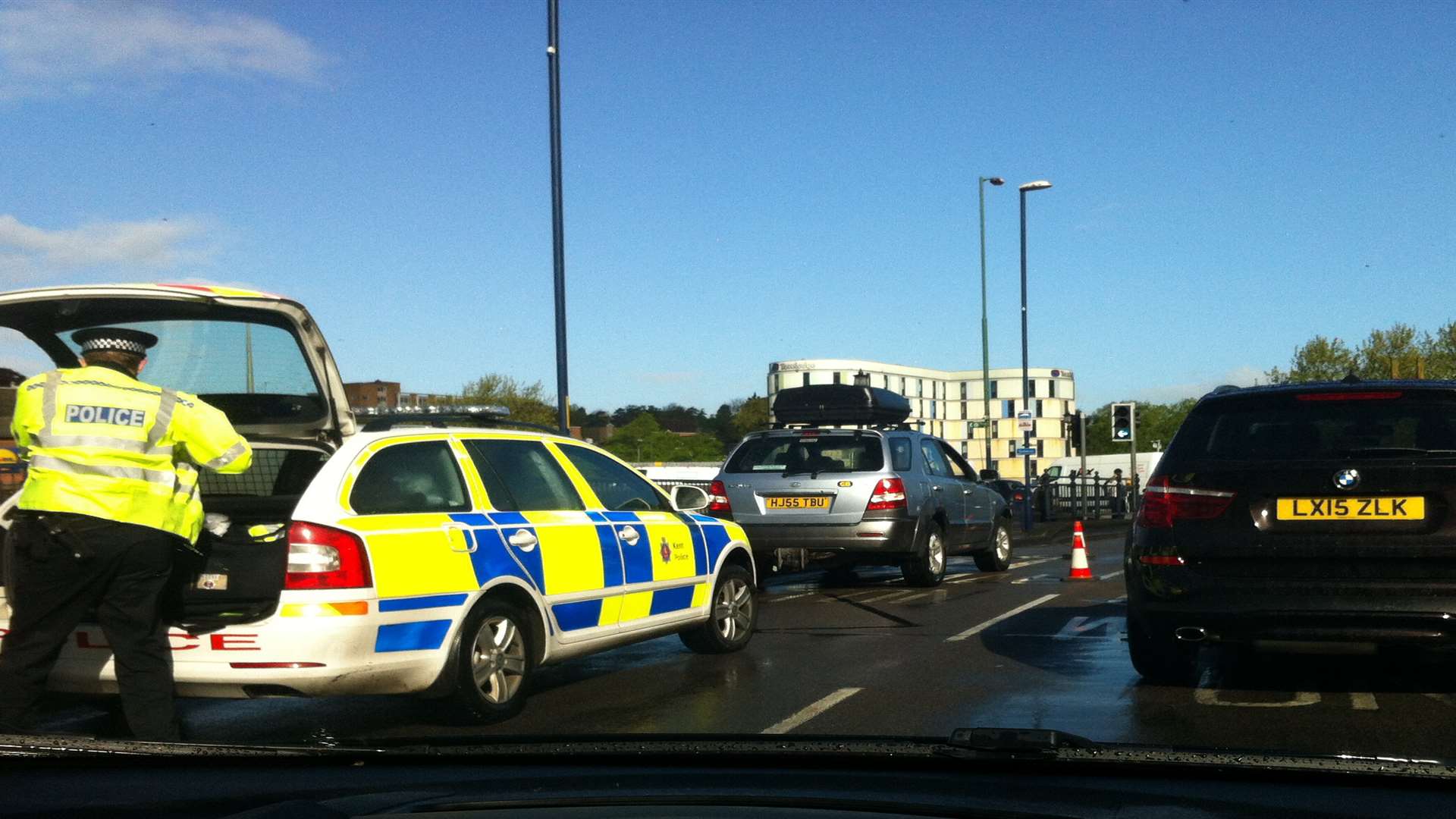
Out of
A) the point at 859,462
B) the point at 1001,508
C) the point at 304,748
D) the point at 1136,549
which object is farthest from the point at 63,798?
the point at 1001,508

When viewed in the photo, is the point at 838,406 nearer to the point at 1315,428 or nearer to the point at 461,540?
the point at 1315,428

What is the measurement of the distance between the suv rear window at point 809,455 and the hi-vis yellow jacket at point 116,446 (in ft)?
28.0

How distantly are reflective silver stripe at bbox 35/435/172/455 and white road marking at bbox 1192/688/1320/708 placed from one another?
5.17 meters

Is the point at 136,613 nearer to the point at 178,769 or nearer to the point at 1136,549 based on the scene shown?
the point at 178,769

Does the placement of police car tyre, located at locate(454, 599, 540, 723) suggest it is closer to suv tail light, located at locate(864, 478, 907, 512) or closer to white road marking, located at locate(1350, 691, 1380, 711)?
white road marking, located at locate(1350, 691, 1380, 711)

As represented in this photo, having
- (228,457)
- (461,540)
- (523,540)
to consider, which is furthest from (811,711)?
(228,457)

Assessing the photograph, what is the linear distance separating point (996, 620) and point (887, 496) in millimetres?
2799

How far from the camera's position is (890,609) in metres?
12.6

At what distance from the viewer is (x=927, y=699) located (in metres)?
7.56

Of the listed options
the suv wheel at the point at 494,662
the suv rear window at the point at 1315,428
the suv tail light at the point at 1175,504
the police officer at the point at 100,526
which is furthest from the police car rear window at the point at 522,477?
the suv rear window at the point at 1315,428

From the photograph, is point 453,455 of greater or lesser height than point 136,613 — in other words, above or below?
above

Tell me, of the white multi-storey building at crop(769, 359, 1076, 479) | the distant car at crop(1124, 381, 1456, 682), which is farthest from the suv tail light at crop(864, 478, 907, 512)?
the white multi-storey building at crop(769, 359, 1076, 479)

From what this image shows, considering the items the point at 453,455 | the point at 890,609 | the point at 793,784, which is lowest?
the point at 890,609

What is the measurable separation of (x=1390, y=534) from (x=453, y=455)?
4.50 meters
